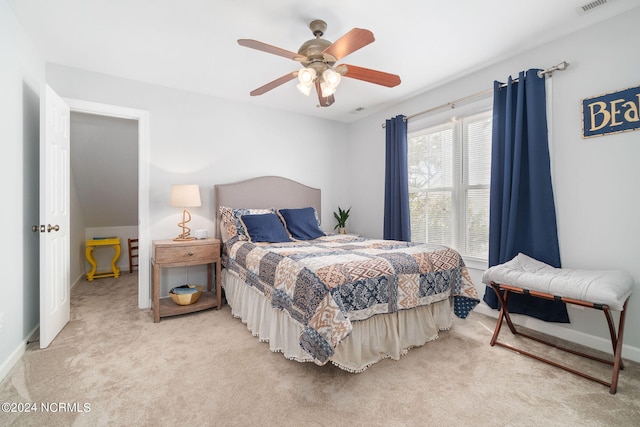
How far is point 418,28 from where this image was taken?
2402 mm

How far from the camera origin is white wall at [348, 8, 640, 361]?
2188 millimetres

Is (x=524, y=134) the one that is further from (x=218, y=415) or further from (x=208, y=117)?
(x=208, y=117)

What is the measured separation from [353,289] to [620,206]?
6.98 feet

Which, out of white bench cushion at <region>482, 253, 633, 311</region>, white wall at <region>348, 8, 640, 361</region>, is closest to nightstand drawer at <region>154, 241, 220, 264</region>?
white bench cushion at <region>482, 253, 633, 311</region>

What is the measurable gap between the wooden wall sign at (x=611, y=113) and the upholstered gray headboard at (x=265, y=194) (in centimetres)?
309

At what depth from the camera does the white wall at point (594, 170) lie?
2188 mm

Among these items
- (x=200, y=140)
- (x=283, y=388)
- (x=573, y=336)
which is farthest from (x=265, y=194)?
(x=573, y=336)

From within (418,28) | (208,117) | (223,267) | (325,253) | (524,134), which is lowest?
(223,267)

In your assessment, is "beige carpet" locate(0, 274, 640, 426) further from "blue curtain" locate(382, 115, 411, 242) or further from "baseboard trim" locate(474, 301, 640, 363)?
"blue curtain" locate(382, 115, 411, 242)

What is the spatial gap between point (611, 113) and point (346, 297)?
2.44 meters

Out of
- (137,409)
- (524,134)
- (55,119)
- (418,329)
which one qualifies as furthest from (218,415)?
(524,134)

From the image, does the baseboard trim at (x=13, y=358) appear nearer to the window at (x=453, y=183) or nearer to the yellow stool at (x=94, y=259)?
the yellow stool at (x=94, y=259)

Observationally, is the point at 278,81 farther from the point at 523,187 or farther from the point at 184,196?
the point at 523,187

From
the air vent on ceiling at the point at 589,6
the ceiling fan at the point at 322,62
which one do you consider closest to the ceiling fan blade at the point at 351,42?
the ceiling fan at the point at 322,62
